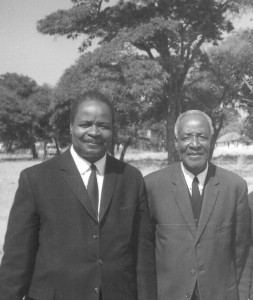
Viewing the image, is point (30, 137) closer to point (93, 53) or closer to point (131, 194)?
point (93, 53)

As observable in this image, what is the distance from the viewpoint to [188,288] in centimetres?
287

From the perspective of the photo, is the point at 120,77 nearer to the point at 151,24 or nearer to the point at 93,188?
the point at 151,24

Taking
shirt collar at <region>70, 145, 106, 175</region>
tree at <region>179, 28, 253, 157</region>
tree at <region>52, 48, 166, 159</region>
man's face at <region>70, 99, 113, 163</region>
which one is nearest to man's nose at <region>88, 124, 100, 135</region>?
man's face at <region>70, 99, 113, 163</region>

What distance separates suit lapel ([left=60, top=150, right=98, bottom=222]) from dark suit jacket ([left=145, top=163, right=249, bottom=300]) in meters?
0.67

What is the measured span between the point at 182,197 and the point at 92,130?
32.9 inches

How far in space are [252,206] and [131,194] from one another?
1.08 meters

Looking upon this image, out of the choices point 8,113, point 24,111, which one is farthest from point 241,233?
point 8,113

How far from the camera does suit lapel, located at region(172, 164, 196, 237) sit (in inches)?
114

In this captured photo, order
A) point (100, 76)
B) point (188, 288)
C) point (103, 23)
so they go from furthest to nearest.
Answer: point (103, 23) < point (100, 76) < point (188, 288)

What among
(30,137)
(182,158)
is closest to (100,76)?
(182,158)

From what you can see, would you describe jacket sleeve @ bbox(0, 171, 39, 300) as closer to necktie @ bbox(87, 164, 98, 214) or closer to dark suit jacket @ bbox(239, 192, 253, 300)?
necktie @ bbox(87, 164, 98, 214)

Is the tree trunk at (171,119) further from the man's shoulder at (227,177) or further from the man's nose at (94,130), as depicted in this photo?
the man's nose at (94,130)

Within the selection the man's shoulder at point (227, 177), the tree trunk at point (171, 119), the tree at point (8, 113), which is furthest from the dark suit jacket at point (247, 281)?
the tree at point (8, 113)

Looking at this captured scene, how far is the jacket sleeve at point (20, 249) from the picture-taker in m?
2.48
